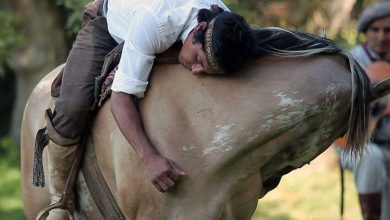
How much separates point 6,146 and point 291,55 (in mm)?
10275

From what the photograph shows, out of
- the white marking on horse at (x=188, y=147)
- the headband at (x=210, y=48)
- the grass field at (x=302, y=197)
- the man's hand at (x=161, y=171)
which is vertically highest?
the headband at (x=210, y=48)

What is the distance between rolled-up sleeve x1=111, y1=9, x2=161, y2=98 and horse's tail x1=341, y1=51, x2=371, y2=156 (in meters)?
0.80

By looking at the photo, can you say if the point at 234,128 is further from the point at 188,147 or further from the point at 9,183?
the point at 9,183

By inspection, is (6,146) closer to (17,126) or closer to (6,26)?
(17,126)

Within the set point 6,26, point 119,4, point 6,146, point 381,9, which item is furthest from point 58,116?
point 6,146

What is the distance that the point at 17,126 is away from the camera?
13117 mm

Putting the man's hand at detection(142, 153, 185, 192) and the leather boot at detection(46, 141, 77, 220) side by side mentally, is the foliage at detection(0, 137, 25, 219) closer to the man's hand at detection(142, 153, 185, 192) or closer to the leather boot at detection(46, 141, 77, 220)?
the leather boot at detection(46, 141, 77, 220)

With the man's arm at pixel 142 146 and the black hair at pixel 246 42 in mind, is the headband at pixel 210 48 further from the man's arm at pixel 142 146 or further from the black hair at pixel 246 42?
the man's arm at pixel 142 146

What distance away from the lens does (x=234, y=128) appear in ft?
12.1

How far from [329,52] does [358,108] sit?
269mm

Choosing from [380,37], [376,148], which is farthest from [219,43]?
[376,148]

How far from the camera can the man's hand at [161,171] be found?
147 inches

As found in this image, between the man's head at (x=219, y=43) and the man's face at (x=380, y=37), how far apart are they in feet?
8.78

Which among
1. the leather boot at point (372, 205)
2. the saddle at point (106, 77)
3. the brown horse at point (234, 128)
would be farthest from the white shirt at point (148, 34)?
the leather boot at point (372, 205)
